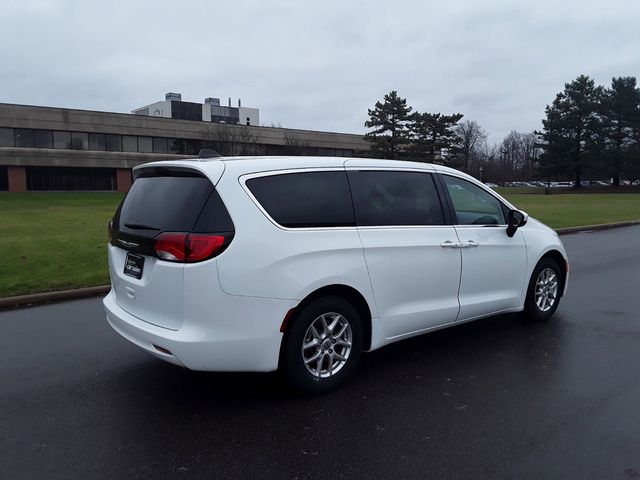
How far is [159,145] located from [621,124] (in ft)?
186

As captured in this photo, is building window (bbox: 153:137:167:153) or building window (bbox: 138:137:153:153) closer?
building window (bbox: 138:137:153:153)

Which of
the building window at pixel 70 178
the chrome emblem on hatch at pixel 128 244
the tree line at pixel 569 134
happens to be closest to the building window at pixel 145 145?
the building window at pixel 70 178

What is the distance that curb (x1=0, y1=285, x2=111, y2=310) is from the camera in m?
7.08

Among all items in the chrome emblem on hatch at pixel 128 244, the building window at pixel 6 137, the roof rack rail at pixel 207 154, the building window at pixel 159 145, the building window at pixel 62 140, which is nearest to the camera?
the chrome emblem on hatch at pixel 128 244

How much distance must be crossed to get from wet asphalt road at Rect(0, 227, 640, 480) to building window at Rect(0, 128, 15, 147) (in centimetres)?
5313

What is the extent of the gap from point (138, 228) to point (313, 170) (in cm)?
142

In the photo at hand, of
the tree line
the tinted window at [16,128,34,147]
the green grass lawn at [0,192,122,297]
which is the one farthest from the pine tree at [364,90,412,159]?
the green grass lawn at [0,192,122,297]

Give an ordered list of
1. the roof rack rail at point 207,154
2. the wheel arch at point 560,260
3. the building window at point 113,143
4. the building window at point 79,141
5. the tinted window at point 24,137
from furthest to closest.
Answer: the building window at point 113,143 → the building window at point 79,141 → the tinted window at point 24,137 → the wheel arch at point 560,260 → the roof rack rail at point 207,154

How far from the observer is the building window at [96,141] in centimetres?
5481

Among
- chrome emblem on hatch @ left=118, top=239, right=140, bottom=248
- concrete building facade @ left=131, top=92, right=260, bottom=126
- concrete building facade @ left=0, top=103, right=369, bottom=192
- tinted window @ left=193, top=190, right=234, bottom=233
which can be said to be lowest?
chrome emblem on hatch @ left=118, top=239, right=140, bottom=248

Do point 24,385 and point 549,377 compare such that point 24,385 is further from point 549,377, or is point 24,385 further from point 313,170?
point 549,377

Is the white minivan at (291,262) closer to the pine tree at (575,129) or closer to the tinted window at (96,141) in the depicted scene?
the tinted window at (96,141)

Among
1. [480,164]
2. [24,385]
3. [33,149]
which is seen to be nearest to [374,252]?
[24,385]

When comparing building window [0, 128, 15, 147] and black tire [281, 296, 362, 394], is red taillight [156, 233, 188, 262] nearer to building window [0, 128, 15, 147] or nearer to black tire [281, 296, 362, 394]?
black tire [281, 296, 362, 394]
